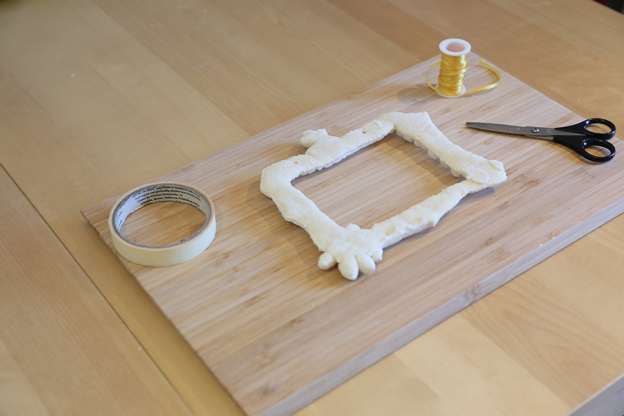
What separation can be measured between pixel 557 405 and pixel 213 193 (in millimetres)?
530

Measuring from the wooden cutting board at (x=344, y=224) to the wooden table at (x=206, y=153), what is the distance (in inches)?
1.4

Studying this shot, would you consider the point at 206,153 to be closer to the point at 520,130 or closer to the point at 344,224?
the point at 344,224

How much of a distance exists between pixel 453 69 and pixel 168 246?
564 millimetres

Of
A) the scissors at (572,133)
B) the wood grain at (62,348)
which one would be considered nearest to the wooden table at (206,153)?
the wood grain at (62,348)

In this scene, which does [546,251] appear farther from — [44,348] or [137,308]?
[44,348]

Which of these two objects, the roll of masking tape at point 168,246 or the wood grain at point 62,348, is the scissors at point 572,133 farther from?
the wood grain at point 62,348

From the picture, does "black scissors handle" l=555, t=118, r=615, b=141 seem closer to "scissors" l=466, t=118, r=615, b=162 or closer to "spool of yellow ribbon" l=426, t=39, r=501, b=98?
"scissors" l=466, t=118, r=615, b=162

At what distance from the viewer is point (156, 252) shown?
2.51 feet

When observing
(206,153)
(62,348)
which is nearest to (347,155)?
(206,153)

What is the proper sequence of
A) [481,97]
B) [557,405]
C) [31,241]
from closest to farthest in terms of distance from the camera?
[557,405], [31,241], [481,97]

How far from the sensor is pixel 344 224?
824 millimetres

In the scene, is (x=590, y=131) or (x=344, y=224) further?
(x=590, y=131)

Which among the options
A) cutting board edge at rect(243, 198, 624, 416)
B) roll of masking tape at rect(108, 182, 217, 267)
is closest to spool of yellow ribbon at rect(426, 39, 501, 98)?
cutting board edge at rect(243, 198, 624, 416)

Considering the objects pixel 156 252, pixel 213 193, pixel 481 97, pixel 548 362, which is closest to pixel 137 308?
pixel 156 252
